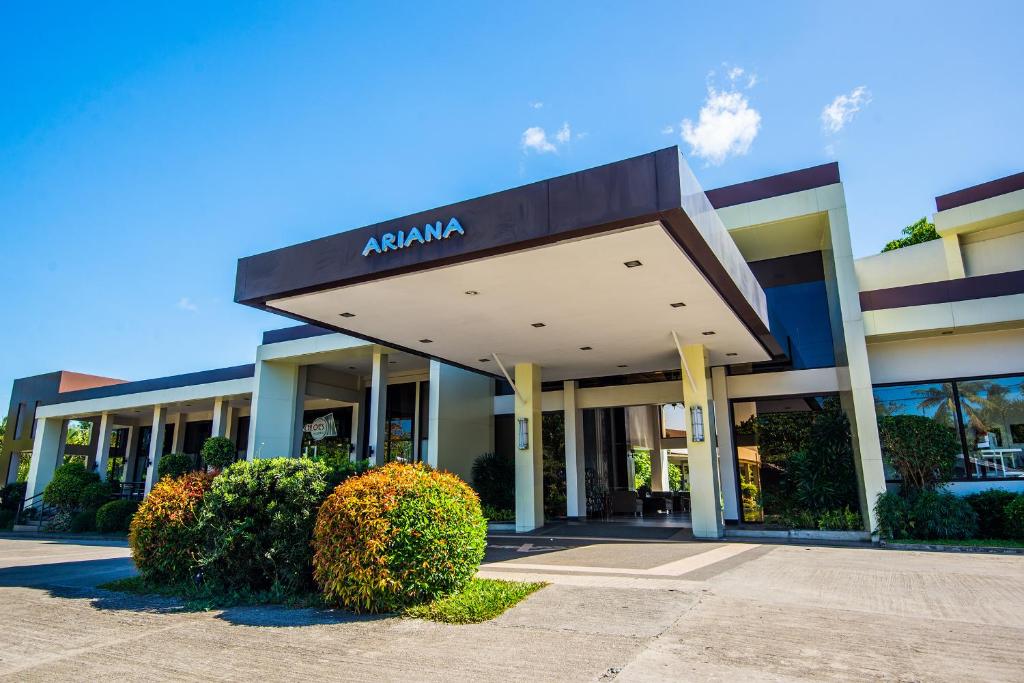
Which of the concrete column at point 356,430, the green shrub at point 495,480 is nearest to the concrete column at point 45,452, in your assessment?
the concrete column at point 356,430

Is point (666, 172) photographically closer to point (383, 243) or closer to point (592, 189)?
point (592, 189)

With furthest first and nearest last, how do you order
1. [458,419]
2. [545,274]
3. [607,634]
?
[458,419] < [545,274] < [607,634]

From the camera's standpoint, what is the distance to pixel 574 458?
656 inches

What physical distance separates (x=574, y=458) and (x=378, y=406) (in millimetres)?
5914

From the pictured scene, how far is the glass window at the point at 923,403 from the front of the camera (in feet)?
42.3

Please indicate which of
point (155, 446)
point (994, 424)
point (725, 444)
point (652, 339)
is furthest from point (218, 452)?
point (994, 424)

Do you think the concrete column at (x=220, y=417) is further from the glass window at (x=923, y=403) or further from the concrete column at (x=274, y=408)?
the glass window at (x=923, y=403)

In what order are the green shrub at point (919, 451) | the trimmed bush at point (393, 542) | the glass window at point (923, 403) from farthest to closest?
the glass window at point (923, 403) < the green shrub at point (919, 451) < the trimmed bush at point (393, 542)

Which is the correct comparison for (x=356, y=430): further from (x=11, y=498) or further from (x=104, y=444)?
(x=11, y=498)

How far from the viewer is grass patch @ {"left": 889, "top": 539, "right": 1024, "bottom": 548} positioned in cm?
1005

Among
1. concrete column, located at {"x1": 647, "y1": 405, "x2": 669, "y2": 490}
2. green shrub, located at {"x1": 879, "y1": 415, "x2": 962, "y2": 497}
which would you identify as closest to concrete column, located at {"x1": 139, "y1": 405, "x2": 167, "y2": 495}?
concrete column, located at {"x1": 647, "y1": 405, "x2": 669, "y2": 490}

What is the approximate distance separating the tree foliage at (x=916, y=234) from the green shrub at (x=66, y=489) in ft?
107

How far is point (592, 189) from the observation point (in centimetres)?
686

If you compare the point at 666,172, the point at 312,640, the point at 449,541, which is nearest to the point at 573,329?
the point at 666,172
